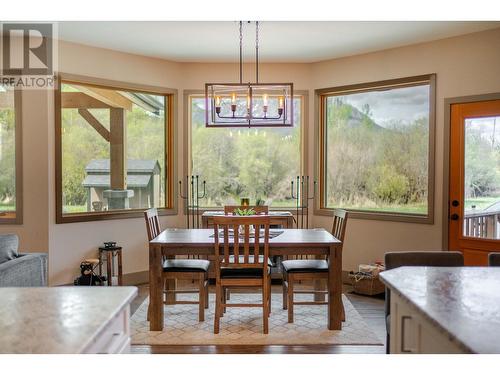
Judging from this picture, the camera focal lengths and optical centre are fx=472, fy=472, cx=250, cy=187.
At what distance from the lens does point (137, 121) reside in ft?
19.5

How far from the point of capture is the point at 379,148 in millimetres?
5730

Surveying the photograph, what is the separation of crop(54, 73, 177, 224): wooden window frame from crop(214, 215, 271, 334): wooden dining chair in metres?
2.07

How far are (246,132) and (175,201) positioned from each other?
1309 millimetres

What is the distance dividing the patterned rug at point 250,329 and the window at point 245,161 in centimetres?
193

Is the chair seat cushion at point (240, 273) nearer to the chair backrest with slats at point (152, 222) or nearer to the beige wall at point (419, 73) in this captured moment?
the chair backrest with slats at point (152, 222)

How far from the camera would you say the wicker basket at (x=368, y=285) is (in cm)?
507

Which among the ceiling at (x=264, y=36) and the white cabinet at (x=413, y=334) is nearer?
the white cabinet at (x=413, y=334)

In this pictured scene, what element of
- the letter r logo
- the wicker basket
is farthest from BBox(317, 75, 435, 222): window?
the letter r logo

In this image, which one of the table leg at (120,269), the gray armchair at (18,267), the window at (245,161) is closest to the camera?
the gray armchair at (18,267)

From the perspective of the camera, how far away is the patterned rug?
3.70 m

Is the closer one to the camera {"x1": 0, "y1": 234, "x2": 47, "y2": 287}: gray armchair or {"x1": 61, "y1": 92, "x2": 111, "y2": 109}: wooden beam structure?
{"x1": 0, "y1": 234, "x2": 47, "y2": 287}: gray armchair

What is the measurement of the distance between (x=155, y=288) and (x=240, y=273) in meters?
0.73

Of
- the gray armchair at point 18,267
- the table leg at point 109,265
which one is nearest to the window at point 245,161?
the table leg at point 109,265

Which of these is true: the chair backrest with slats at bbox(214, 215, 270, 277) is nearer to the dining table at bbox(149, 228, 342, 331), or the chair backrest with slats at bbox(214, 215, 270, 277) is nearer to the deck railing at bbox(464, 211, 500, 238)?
the dining table at bbox(149, 228, 342, 331)
